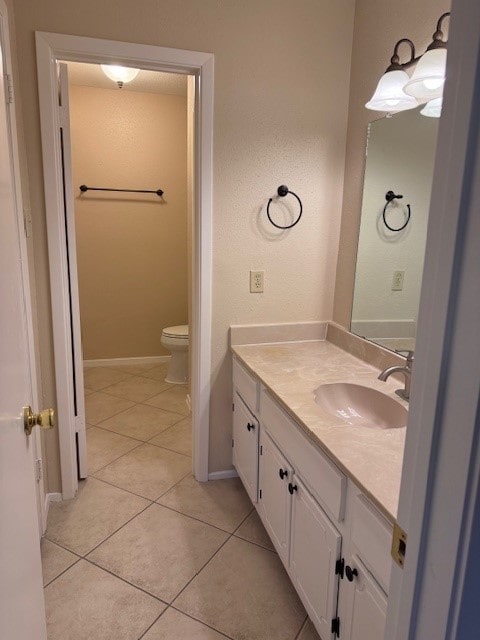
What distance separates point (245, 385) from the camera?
204 centimetres

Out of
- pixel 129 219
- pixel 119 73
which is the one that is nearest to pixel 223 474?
pixel 129 219

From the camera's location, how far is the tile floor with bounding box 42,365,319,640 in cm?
154

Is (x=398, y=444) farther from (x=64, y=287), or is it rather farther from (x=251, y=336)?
(x=64, y=287)

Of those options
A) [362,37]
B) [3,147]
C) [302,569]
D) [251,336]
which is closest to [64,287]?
[251,336]

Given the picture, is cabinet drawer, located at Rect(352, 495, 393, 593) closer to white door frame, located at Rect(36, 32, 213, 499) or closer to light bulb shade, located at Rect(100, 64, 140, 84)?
white door frame, located at Rect(36, 32, 213, 499)

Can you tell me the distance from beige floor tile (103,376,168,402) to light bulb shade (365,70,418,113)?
2781 mm

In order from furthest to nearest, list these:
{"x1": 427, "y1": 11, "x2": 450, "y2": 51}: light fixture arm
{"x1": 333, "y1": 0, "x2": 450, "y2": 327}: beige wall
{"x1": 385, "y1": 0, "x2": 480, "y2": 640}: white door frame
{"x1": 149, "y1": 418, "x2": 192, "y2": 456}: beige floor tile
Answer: {"x1": 149, "y1": 418, "x2": 192, "y2": 456}: beige floor tile, {"x1": 333, "y1": 0, "x2": 450, "y2": 327}: beige wall, {"x1": 427, "y1": 11, "x2": 450, "y2": 51}: light fixture arm, {"x1": 385, "y1": 0, "x2": 480, "y2": 640}: white door frame

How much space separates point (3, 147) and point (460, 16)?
92 centimetres

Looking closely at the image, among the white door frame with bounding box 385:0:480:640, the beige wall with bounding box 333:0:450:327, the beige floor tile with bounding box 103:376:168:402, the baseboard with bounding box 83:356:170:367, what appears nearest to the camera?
the white door frame with bounding box 385:0:480:640

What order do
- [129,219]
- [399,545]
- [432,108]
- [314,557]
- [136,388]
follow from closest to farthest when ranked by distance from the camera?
[399,545] < [314,557] < [432,108] < [136,388] < [129,219]

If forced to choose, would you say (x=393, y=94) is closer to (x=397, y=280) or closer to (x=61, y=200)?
(x=397, y=280)

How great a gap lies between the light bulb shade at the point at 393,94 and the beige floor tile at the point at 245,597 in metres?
1.99

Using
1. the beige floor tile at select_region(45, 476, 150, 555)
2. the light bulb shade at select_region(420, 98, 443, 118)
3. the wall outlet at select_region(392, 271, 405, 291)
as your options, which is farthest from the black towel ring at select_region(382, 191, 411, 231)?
the beige floor tile at select_region(45, 476, 150, 555)

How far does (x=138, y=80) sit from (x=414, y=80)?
280 cm
